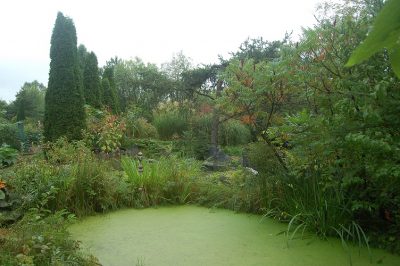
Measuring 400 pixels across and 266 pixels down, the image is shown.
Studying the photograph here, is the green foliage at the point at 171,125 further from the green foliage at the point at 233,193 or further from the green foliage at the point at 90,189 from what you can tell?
the green foliage at the point at 90,189

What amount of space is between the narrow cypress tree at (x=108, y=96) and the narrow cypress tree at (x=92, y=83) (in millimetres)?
473

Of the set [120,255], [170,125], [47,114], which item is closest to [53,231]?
[120,255]

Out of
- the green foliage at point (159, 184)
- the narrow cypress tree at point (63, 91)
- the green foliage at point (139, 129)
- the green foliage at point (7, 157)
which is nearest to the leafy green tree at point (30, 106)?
the green foliage at point (139, 129)

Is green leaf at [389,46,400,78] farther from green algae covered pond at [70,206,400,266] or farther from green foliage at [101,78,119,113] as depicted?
green foliage at [101,78,119,113]

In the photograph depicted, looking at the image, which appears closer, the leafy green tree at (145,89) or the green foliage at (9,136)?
the green foliage at (9,136)

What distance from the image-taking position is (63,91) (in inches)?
352

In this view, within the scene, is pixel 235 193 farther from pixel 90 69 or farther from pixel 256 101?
pixel 90 69

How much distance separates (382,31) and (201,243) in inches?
141

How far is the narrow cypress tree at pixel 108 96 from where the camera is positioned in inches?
533

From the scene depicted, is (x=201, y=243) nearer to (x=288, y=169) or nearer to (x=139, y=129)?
(x=288, y=169)

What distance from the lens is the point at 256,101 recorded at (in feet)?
14.7

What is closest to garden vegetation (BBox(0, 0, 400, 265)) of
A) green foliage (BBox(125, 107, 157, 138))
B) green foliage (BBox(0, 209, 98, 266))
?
green foliage (BBox(0, 209, 98, 266))

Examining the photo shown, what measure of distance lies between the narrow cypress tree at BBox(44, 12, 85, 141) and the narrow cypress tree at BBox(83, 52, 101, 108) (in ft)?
11.4

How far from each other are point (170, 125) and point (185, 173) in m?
5.77
